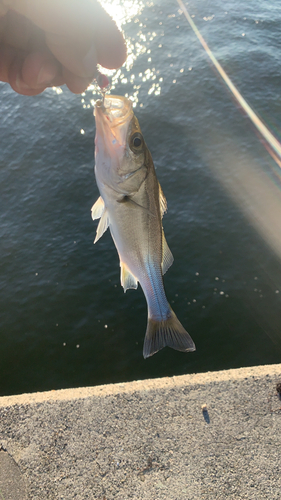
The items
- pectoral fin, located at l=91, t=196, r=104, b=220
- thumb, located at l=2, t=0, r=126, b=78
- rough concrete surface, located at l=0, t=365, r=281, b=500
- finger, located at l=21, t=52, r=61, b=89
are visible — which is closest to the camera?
thumb, located at l=2, t=0, r=126, b=78

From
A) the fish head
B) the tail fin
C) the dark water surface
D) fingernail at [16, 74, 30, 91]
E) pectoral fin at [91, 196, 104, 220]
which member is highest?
fingernail at [16, 74, 30, 91]

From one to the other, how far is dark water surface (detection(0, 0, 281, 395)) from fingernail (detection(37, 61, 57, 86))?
704cm

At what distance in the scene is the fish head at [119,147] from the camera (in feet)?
9.67

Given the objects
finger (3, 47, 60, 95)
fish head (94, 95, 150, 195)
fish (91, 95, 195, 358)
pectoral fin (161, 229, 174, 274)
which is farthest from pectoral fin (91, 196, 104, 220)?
finger (3, 47, 60, 95)

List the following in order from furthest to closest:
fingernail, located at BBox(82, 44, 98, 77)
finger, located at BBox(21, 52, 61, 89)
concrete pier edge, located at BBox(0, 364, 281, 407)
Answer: concrete pier edge, located at BBox(0, 364, 281, 407) → finger, located at BBox(21, 52, 61, 89) → fingernail, located at BBox(82, 44, 98, 77)

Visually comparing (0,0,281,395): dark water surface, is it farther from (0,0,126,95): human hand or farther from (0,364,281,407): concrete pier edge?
(0,0,126,95): human hand

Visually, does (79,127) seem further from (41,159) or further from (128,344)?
(128,344)

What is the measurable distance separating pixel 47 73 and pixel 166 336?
274cm

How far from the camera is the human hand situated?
2.29 metres

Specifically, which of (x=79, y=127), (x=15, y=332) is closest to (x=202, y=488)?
(x=15, y=332)

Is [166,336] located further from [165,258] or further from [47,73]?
[47,73]

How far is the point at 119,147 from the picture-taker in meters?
3.03

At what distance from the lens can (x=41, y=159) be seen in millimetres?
13828

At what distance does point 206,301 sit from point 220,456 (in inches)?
181
